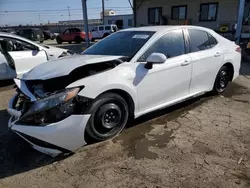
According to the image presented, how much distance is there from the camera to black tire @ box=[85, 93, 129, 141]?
9.53ft

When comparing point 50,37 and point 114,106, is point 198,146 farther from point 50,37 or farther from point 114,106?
point 50,37

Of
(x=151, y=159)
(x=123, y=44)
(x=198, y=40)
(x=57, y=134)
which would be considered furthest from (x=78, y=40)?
(x=151, y=159)

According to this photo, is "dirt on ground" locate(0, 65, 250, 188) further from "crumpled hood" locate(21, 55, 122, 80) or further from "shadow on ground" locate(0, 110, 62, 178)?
"crumpled hood" locate(21, 55, 122, 80)

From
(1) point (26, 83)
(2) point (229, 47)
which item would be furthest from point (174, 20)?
(1) point (26, 83)

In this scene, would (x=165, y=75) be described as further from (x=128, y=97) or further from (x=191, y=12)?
(x=191, y=12)

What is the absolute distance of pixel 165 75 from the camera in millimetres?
3596

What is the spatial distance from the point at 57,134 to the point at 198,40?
3090 mm

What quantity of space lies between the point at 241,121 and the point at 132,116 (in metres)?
1.87

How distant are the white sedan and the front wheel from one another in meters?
0.40

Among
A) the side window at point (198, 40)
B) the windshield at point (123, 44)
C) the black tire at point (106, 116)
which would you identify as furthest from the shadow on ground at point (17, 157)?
the side window at point (198, 40)

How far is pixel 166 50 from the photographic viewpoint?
371 centimetres

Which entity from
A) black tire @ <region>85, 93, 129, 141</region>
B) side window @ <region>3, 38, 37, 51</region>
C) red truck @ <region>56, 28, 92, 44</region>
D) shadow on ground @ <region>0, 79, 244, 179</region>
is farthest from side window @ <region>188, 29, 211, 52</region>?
red truck @ <region>56, 28, 92, 44</region>

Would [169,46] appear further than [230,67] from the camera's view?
No

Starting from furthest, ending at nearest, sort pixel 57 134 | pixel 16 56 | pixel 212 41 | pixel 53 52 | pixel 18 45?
pixel 53 52, pixel 18 45, pixel 16 56, pixel 212 41, pixel 57 134
